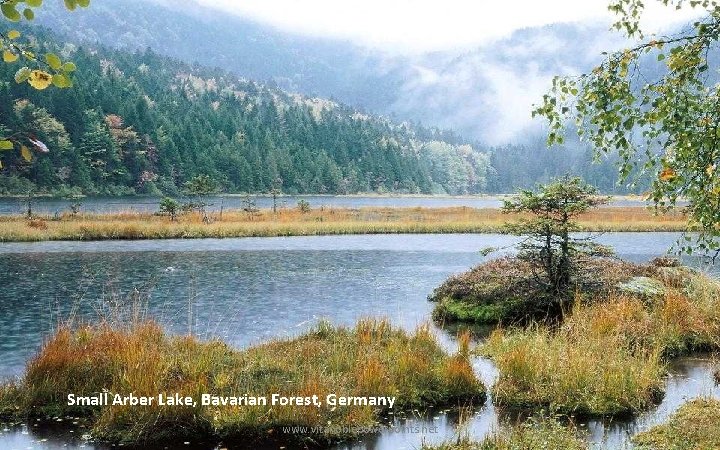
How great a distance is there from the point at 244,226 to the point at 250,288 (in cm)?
2890

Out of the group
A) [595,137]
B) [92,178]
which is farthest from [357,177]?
[595,137]

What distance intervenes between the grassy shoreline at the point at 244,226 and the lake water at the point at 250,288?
10.4 ft

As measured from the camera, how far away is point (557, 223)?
1792 cm

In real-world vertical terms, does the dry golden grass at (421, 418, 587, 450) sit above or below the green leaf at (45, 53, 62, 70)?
below

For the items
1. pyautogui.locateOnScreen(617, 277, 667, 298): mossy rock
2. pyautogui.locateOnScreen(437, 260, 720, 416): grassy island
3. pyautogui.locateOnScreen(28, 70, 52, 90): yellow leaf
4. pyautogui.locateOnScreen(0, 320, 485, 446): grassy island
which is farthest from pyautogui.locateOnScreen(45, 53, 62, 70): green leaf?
pyautogui.locateOnScreen(617, 277, 667, 298): mossy rock

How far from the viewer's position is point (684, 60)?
6.75 m

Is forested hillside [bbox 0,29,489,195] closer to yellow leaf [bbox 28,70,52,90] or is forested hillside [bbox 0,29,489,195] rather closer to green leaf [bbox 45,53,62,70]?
yellow leaf [bbox 28,70,52,90]

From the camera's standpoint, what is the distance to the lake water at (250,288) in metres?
11.1

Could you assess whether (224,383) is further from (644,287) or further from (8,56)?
(644,287)

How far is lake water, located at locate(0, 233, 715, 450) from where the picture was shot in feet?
36.3

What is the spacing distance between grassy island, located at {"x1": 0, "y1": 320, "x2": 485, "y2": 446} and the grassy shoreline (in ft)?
129

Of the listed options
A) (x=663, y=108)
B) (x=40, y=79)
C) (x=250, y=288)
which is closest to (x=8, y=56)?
(x=40, y=79)

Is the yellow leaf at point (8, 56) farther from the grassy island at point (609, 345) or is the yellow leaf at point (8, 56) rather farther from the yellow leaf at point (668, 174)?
the grassy island at point (609, 345)

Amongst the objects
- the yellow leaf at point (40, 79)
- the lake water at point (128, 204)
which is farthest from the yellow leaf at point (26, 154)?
the lake water at point (128, 204)
